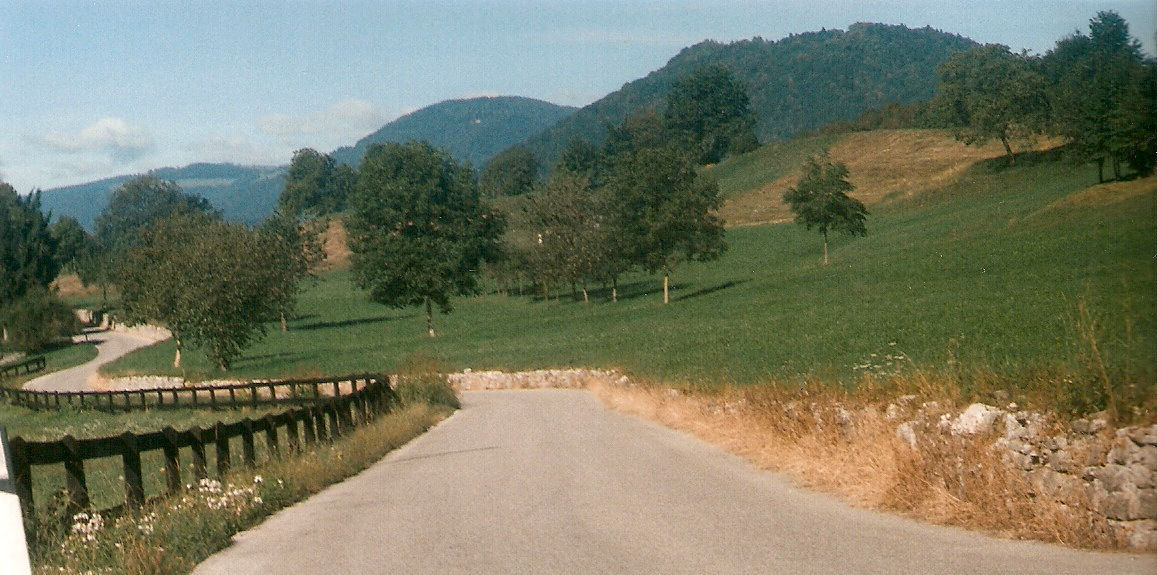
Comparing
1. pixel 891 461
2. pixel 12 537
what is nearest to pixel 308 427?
pixel 891 461

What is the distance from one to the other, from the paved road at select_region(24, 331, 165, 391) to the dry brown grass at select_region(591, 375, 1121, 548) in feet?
150

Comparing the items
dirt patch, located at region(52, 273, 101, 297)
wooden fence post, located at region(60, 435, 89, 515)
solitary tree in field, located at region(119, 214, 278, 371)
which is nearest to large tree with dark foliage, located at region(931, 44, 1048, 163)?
solitary tree in field, located at region(119, 214, 278, 371)

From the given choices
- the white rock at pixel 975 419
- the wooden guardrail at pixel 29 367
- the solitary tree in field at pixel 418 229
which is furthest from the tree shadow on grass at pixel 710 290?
the white rock at pixel 975 419

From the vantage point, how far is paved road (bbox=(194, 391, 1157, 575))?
7.74 m

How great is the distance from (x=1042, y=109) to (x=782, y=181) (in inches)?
1746

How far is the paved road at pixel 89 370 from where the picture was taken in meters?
54.7

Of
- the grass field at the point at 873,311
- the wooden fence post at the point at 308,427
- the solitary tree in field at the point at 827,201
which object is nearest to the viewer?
the wooden fence post at the point at 308,427

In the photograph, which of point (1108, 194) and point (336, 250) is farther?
point (336, 250)

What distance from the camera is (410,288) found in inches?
3071

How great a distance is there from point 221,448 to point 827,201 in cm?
6562

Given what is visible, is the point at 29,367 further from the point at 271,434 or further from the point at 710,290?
the point at 271,434

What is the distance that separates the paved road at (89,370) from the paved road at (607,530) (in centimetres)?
4465

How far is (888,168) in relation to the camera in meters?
116

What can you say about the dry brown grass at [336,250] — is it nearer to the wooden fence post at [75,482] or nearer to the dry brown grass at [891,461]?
the dry brown grass at [891,461]
